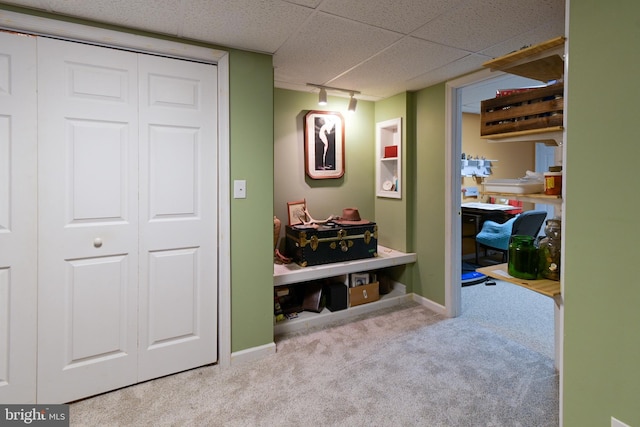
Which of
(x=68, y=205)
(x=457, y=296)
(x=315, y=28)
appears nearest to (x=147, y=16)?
(x=315, y=28)

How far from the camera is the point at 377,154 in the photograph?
3.65 m

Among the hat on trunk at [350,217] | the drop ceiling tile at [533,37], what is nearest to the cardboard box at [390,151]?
the hat on trunk at [350,217]

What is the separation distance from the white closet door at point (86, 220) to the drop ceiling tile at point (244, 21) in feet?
1.54

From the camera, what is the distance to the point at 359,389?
2.01 metres

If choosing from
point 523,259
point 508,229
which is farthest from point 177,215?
point 508,229

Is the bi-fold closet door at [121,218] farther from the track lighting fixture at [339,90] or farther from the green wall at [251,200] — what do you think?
the track lighting fixture at [339,90]

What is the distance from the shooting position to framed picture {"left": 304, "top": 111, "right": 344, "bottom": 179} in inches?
130

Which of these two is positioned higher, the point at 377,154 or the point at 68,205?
the point at 377,154

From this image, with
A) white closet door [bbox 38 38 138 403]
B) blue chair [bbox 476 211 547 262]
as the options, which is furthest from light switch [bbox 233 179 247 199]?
blue chair [bbox 476 211 547 262]

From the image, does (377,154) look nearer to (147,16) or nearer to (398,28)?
(398,28)

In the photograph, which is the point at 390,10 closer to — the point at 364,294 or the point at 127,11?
the point at 127,11

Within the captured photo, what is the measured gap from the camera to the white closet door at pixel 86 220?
1822 millimetres

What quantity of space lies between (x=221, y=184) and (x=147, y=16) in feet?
3.26

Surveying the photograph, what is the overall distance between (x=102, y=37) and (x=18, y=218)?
3.50 ft
